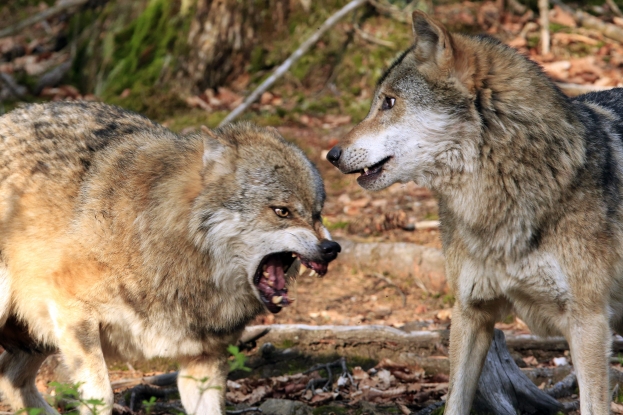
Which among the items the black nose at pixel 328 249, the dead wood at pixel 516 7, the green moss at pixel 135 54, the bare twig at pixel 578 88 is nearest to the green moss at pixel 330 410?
the black nose at pixel 328 249

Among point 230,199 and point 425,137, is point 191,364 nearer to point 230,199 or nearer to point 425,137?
point 230,199

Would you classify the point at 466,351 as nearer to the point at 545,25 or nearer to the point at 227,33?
the point at 545,25

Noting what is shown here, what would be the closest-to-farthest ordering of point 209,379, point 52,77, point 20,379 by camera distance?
point 209,379 < point 20,379 < point 52,77

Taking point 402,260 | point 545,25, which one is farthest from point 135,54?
point 545,25

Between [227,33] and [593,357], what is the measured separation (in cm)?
908

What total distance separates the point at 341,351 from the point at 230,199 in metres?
2.32

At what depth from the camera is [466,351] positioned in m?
4.75

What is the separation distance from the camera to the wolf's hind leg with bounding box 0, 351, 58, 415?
5336 millimetres

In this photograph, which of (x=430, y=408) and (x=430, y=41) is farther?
(x=430, y=408)

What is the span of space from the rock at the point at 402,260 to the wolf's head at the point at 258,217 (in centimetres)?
339

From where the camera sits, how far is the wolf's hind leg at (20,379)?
210 inches

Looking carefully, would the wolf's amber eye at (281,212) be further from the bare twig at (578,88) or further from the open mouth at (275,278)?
the bare twig at (578,88)

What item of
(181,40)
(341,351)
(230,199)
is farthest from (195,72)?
(230,199)

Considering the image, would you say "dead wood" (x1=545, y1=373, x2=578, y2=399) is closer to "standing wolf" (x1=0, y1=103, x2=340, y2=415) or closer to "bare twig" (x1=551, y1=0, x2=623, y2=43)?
"standing wolf" (x1=0, y1=103, x2=340, y2=415)
